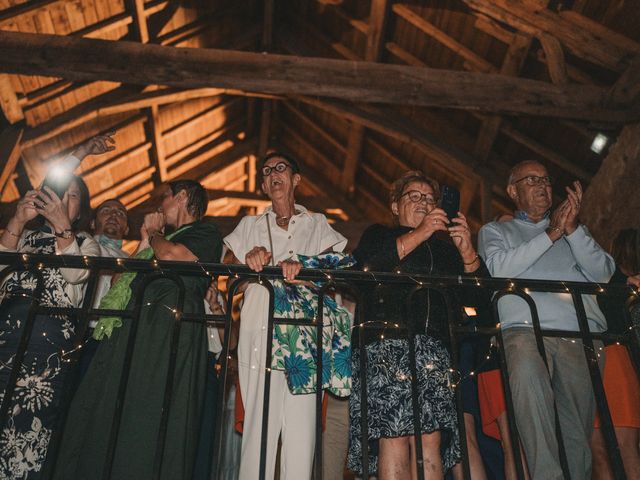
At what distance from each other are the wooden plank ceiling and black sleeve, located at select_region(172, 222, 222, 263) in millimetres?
2565

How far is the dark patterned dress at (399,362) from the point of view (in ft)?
6.51

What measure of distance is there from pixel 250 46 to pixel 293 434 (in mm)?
6979

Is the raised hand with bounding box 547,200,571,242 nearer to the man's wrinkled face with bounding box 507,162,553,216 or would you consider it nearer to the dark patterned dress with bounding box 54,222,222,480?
the man's wrinkled face with bounding box 507,162,553,216

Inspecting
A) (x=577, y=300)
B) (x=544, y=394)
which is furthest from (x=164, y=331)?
(x=577, y=300)

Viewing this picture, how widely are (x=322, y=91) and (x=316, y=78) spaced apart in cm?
12

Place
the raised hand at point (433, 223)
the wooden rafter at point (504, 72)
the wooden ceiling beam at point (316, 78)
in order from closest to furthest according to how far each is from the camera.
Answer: the raised hand at point (433, 223) < the wooden ceiling beam at point (316, 78) < the wooden rafter at point (504, 72)

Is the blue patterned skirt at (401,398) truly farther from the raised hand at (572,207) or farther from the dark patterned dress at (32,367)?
the dark patterned dress at (32,367)

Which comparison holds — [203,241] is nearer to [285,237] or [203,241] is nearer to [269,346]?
[285,237]

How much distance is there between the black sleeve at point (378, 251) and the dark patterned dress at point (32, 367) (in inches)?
48.7

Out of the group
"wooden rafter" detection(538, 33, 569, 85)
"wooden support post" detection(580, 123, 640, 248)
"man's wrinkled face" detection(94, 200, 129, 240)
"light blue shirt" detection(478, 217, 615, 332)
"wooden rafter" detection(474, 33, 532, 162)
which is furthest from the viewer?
"wooden rafter" detection(474, 33, 532, 162)

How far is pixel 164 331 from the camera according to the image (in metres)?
2.12

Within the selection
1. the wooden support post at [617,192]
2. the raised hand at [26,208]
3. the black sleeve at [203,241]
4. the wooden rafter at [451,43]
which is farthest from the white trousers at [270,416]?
the wooden rafter at [451,43]

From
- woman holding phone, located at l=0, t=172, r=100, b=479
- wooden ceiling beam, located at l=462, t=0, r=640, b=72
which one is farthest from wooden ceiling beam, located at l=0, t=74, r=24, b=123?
wooden ceiling beam, located at l=462, t=0, r=640, b=72

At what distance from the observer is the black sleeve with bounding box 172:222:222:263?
7.93ft
